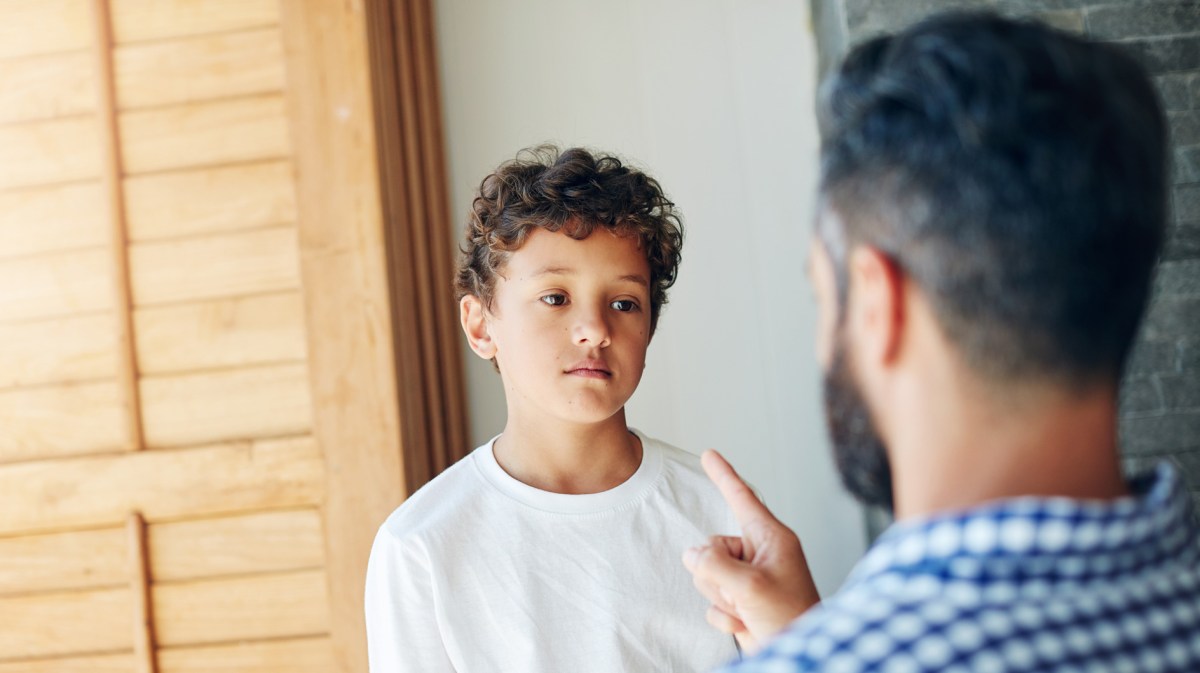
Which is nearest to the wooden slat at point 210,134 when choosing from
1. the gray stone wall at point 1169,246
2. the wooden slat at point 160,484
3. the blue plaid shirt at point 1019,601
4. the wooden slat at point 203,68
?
the wooden slat at point 203,68

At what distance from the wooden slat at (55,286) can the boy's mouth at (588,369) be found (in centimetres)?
103

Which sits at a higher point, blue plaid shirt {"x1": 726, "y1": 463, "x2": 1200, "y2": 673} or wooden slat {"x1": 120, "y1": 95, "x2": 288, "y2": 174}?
wooden slat {"x1": 120, "y1": 95, "x2": 288, "y2": 174}

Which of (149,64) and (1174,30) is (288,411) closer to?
(149,64)

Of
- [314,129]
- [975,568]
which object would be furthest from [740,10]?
[975,568]

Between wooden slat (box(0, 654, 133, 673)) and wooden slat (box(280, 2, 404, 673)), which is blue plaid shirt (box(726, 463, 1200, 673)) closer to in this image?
wooden slat (box(280, 2, 404, 673))

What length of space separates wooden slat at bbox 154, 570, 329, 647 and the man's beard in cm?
138

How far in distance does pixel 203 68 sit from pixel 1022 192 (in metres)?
1.70

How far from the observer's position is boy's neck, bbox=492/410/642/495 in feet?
4.74

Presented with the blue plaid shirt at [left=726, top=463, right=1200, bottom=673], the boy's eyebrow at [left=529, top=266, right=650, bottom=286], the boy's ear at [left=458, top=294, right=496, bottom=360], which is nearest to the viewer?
the blue plaid shirt at [left=726, top=463, right=1200, bottom=673]

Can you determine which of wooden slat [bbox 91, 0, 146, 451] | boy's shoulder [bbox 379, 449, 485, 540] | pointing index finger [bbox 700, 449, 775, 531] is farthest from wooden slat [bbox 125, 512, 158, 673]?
pointing index finger [bbox 700, 449, 775, 531]

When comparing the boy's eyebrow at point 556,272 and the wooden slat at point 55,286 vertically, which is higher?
the wooden slat at point 55,286

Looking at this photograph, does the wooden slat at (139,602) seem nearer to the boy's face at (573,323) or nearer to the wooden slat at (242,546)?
the wooden slat at (242,546)

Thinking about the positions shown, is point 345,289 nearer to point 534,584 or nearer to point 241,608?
point 241,608

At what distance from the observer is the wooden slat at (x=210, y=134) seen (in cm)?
193
